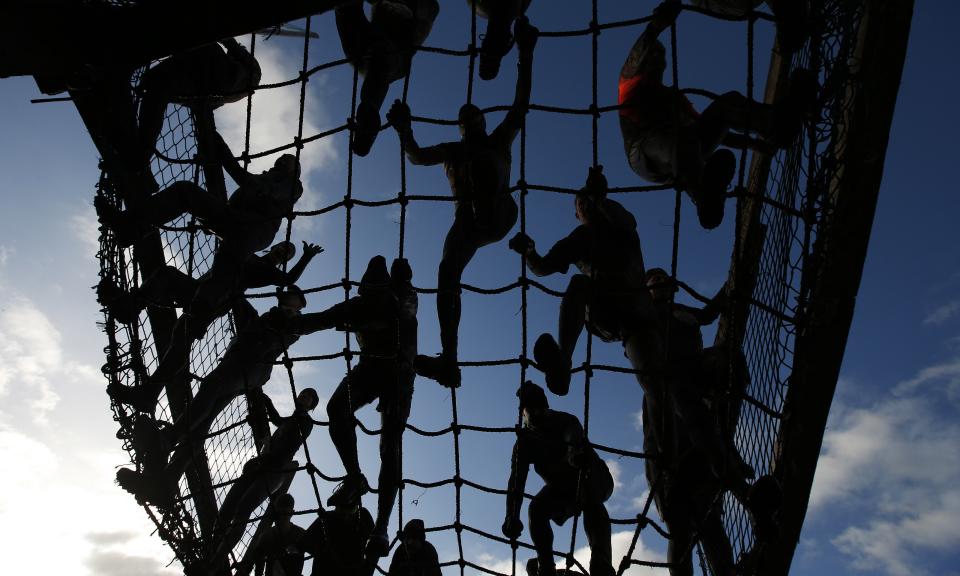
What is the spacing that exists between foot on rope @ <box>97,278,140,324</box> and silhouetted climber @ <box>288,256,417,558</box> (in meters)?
0.86

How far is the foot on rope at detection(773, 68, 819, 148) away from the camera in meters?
2.65

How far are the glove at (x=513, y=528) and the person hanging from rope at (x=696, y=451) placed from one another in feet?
1.90

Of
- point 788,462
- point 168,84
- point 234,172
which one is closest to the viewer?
point 788,462

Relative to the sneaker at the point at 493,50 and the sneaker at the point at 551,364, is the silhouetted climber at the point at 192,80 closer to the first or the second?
the sneaker at the point at 493,50

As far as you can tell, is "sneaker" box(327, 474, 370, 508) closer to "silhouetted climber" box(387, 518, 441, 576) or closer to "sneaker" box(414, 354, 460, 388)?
"silhouetted climber" box(387, 518, 441, 576)

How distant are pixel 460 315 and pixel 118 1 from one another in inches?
64.1

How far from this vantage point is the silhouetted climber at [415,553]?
12.6 ft

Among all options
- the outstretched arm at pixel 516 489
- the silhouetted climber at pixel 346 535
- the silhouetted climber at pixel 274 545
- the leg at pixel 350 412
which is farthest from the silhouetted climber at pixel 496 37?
the silhouetted climber at pixel 274 545

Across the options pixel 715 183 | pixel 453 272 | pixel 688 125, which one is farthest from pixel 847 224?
pixel 453 272

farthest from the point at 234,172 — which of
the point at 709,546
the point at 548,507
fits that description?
the point at 709,546

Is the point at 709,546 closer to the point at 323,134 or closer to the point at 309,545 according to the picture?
the point at 309,545

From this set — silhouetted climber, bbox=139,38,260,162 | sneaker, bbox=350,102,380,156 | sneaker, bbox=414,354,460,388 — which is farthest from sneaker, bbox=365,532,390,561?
silhouetted climber, bbox=139,38,260,162

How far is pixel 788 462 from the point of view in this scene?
2.73m

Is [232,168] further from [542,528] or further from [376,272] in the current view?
[542,528]
